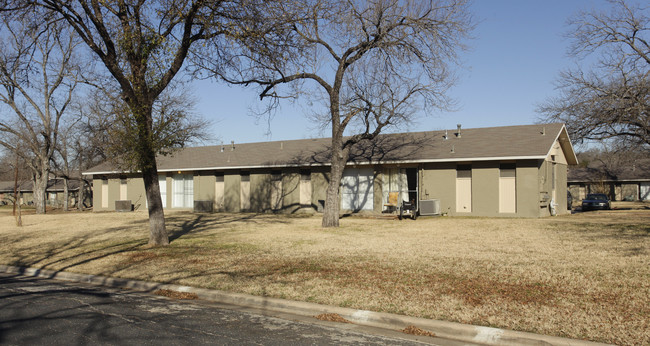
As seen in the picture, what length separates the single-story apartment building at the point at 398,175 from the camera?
77.8 ft

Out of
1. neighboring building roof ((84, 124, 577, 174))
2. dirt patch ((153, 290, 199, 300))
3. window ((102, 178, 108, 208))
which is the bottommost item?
dirt patch ((153, 290, 199, 300))

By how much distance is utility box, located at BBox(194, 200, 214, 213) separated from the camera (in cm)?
3148

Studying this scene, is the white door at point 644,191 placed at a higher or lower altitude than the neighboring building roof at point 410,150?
lower

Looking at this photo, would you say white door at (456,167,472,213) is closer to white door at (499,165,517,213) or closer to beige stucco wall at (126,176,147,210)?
white door at (499,165,517,213)

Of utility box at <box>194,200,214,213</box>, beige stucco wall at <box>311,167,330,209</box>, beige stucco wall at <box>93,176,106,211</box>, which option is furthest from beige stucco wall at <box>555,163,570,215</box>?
beige stucco wall at <box>93,176,106,211</box>

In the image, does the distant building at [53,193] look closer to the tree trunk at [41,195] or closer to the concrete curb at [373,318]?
the tree trunk at [41,195]

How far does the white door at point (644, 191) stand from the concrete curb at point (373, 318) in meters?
50.9

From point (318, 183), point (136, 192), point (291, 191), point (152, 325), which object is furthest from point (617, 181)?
point (152, 325)

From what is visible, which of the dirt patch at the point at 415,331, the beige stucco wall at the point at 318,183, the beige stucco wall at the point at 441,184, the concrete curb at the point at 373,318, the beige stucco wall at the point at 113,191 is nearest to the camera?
the concrete curb at the point at 373,318

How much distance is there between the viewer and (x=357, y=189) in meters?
27.5

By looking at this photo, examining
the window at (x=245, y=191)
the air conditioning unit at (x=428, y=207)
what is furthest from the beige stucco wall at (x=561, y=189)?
the window at (x=245, y=191)

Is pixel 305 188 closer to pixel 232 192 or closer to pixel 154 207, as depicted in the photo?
pixel 232 192

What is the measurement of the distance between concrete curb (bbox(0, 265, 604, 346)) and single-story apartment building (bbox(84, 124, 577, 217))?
42.0 ft

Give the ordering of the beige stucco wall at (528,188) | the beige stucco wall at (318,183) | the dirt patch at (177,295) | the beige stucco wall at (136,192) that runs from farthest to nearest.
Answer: the beige stucco wall at (136,192), the beige stucco wall at (318,183), the beige stucco wall at (528,188), the dirt patch at (177,295)
